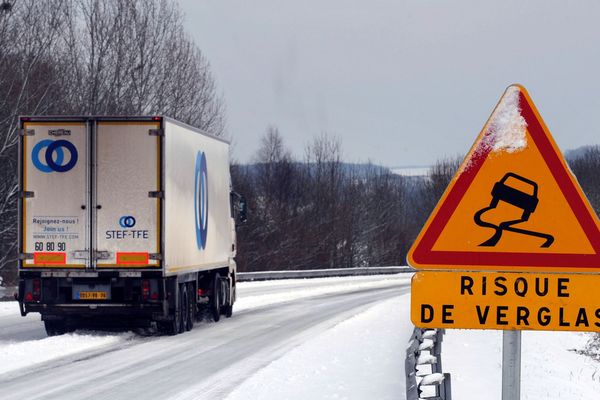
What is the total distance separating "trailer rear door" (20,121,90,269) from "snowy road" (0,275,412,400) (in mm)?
1442

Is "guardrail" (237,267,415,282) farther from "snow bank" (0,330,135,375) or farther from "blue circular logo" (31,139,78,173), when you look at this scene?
"blue circular logo" (31,139,78,173)

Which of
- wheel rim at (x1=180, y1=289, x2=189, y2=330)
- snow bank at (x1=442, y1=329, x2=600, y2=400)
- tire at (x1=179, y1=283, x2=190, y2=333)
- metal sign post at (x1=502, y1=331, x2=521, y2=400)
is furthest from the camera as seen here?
wheel rim at (x1=180, y1=289, x2=189, y2=330)

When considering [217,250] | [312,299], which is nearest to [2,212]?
[312,299]

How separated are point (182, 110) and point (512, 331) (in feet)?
165

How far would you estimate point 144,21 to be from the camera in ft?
168

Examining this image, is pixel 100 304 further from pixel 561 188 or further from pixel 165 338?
pixel 561 188

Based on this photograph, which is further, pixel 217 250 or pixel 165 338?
pixel 217 250

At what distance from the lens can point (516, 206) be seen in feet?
16.3

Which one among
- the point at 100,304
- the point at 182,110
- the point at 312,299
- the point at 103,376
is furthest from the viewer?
the point at 182,110

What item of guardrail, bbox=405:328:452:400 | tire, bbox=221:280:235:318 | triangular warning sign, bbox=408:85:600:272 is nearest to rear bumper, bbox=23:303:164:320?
tire, bbox=221:280:235:318

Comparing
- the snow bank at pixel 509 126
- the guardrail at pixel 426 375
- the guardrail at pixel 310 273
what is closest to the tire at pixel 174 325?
the guardrail at pixel 426 375

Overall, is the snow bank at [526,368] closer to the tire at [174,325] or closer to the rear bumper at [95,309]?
the tire at [174,325]

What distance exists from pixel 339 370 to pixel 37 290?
21.7 feet

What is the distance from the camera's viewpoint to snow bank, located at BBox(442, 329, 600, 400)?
12422 mm
